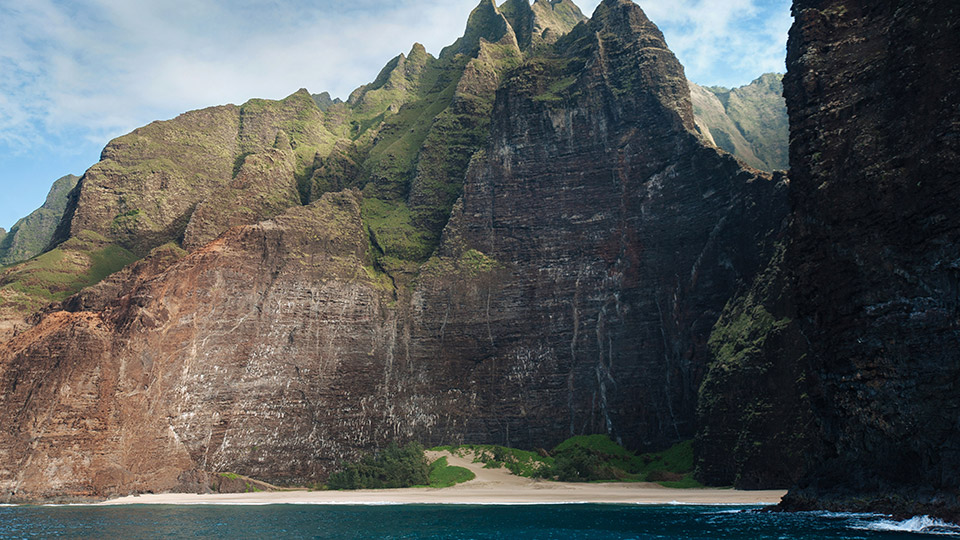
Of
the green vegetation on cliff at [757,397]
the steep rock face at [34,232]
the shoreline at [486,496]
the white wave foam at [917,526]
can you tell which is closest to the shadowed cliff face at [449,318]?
the shoreline at [486,496]

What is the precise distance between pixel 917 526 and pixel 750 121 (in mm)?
104248

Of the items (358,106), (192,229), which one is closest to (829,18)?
(192,229)

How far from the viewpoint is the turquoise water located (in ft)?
71.4

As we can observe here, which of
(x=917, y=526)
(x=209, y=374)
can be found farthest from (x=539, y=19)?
(x=917, y=526)

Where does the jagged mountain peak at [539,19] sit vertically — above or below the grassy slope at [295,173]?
above

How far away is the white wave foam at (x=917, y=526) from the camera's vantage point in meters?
18.8

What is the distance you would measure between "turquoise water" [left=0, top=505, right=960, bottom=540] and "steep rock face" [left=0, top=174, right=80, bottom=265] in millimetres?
75548

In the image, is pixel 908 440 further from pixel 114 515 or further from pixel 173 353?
pixel 173 353

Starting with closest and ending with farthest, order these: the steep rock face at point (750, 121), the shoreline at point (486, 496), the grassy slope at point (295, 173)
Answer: the shoreline at point (486, 496) → the grassy slope at point (295, 173) → the steep rock face at point (750, 121)

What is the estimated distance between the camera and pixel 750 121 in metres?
112

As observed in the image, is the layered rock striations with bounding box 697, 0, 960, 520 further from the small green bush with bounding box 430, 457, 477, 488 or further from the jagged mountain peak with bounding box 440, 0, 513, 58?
the jagged mountain peak with bounding box 440, 0, 513, 58

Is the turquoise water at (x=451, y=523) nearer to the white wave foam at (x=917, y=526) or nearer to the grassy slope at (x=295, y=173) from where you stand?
the white wave foam at (x=917, y=526)

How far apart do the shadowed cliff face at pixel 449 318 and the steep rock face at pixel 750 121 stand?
33387 millimetres

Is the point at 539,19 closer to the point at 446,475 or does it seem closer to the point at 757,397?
the point at 446,475
